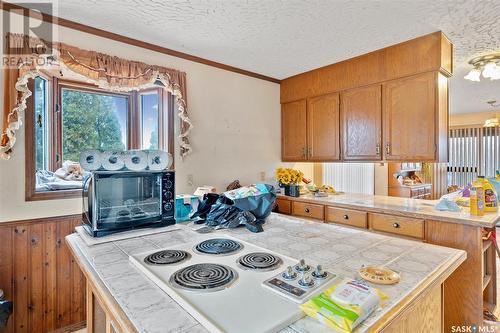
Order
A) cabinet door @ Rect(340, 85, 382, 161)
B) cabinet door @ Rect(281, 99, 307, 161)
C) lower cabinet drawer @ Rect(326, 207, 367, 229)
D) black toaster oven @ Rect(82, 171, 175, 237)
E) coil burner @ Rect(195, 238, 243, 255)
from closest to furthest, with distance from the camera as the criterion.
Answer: coil burner @ Rect(195, 238, 243, 255)
black toaster oven @ Rect(82, 171, 175, 237)
lower cabinet drawer @ Rect(326, 207, 367, 229)
cabinet door @ Rect(340, 85, 382, 161)
cabinet door @ Rect(281, 99, 307, 161)

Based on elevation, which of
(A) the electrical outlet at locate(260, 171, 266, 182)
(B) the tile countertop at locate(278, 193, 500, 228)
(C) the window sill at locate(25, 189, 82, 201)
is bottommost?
(B) the tile countertop at locate(278, 193, 500, 228)

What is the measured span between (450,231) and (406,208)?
1.23 feet

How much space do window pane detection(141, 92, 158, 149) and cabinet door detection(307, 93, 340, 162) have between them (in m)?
1.81

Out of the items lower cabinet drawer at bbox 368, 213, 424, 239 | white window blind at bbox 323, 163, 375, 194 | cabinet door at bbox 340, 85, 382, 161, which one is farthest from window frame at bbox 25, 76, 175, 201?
white window blind at bbox 323, 163, 375, 194

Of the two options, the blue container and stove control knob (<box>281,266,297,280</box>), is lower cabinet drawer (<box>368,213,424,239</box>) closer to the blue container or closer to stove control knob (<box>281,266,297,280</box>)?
the blue container

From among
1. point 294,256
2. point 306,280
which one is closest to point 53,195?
point 294,256

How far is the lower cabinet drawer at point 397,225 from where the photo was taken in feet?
6.84

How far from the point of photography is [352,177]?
3.56 metres

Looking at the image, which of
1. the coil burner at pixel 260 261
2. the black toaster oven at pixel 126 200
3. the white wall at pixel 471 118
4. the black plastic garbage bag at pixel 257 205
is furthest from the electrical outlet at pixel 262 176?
the white wall at pixel 471 118

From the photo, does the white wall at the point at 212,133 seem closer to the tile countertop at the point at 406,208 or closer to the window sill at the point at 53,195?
the window sill at the point at 53,195

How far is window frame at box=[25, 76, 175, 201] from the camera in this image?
1951 millimetres

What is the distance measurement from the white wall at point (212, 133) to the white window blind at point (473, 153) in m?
4.80

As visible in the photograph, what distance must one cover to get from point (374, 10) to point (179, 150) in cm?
199

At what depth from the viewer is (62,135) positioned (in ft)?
7.43
